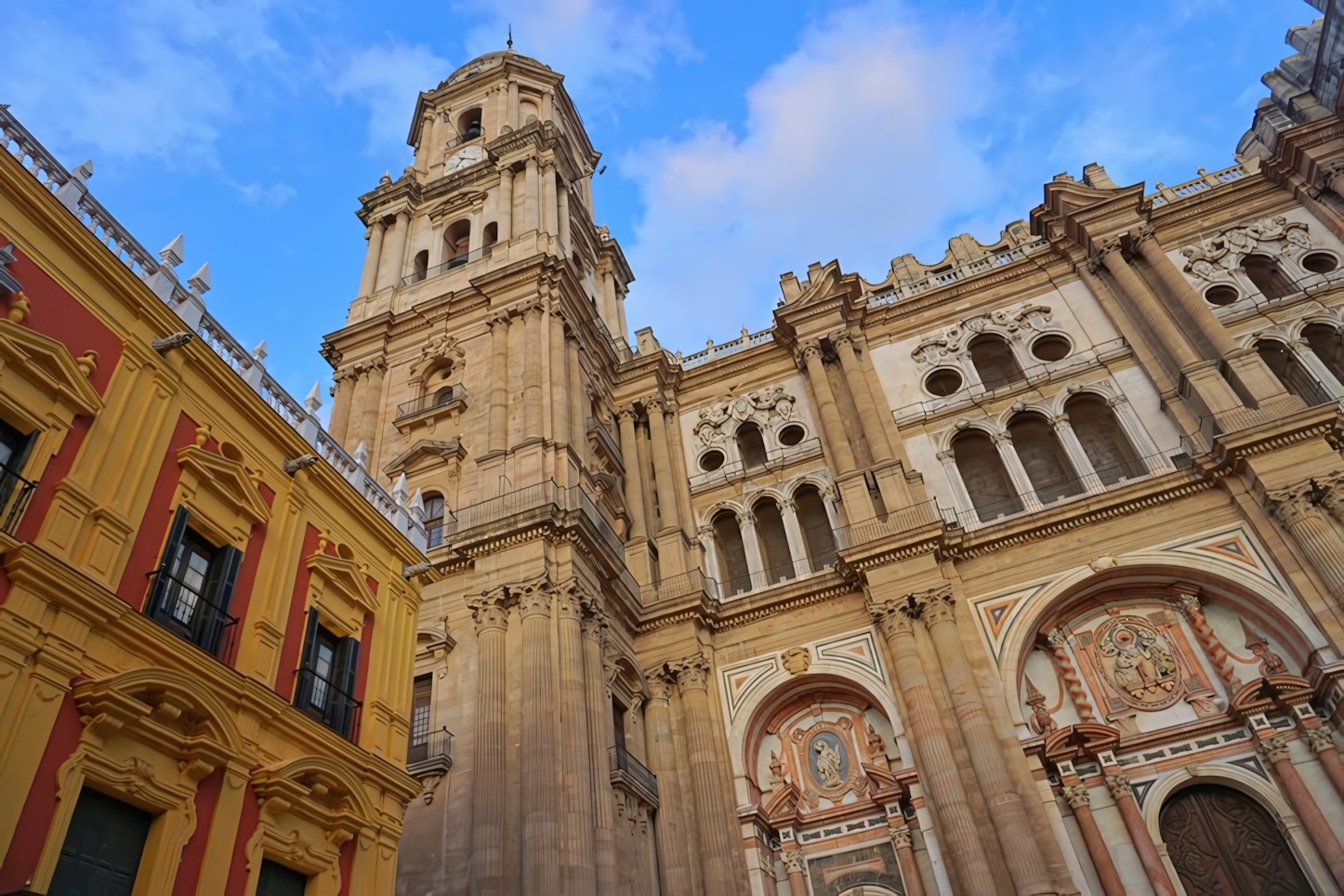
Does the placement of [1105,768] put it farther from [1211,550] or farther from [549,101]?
[549,101]

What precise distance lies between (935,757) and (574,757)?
7135 millimetres

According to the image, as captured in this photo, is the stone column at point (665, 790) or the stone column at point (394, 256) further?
the stone column at point (394, 256)

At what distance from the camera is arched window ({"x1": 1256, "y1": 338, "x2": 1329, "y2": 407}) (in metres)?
22.4

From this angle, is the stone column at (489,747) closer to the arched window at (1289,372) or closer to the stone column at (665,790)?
the stone column at (665,790)

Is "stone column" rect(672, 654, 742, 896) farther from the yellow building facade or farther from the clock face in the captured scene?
the clock face

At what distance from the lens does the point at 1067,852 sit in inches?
709

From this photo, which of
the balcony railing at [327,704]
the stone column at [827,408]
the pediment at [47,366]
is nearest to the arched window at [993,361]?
the stone column at [827,408]

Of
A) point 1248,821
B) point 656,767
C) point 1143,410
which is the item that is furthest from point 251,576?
point 1143,410

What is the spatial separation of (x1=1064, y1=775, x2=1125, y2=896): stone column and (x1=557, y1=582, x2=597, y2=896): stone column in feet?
30.7

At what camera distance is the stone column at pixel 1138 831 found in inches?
677

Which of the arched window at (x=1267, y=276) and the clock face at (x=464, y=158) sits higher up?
the clock face at (x=464, y=158)

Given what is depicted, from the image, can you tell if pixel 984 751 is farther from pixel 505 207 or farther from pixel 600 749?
pixel 505 207

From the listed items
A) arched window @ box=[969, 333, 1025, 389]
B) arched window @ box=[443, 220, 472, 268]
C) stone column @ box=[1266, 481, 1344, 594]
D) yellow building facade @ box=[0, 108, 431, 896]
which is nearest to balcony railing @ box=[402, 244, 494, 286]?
arched window @ box=[443, 220, 472, 268]

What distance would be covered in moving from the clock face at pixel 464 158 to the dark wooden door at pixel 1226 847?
29630mm
